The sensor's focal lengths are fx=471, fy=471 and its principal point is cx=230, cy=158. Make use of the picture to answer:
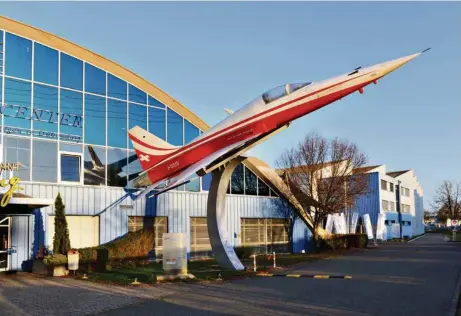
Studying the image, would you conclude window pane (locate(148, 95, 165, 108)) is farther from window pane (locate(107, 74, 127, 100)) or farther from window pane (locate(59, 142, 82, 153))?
window pane (locate(59, 142, 82, 153))

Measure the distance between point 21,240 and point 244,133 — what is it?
37.1ft

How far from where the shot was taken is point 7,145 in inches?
845

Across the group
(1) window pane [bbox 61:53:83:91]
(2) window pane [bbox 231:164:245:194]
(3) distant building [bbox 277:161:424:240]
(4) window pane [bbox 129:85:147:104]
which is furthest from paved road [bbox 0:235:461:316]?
(3) distant building [bbox 277:161:424:240]

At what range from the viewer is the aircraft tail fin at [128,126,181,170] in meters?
23.2

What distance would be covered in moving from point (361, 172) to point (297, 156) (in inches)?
244

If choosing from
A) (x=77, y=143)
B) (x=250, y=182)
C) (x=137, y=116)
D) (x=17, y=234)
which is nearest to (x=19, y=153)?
(x=77, y=143)

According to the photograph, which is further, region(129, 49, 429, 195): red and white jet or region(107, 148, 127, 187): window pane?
region(107, 148, 127, 187): window pane

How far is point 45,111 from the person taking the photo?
2297 centimetres

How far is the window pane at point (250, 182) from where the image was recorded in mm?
32688

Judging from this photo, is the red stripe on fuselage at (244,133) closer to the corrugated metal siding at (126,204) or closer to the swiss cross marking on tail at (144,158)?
the swiss cross marking on tail at (144,158)

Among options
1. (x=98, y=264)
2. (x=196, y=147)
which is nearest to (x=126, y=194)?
(x=98, y=264)

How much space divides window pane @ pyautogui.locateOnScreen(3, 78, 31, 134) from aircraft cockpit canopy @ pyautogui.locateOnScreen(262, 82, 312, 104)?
11.5 metres

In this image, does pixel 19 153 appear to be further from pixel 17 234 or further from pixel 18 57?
pixel 18 57

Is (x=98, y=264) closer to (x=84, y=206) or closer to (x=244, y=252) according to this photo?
(x=84, y=206)
